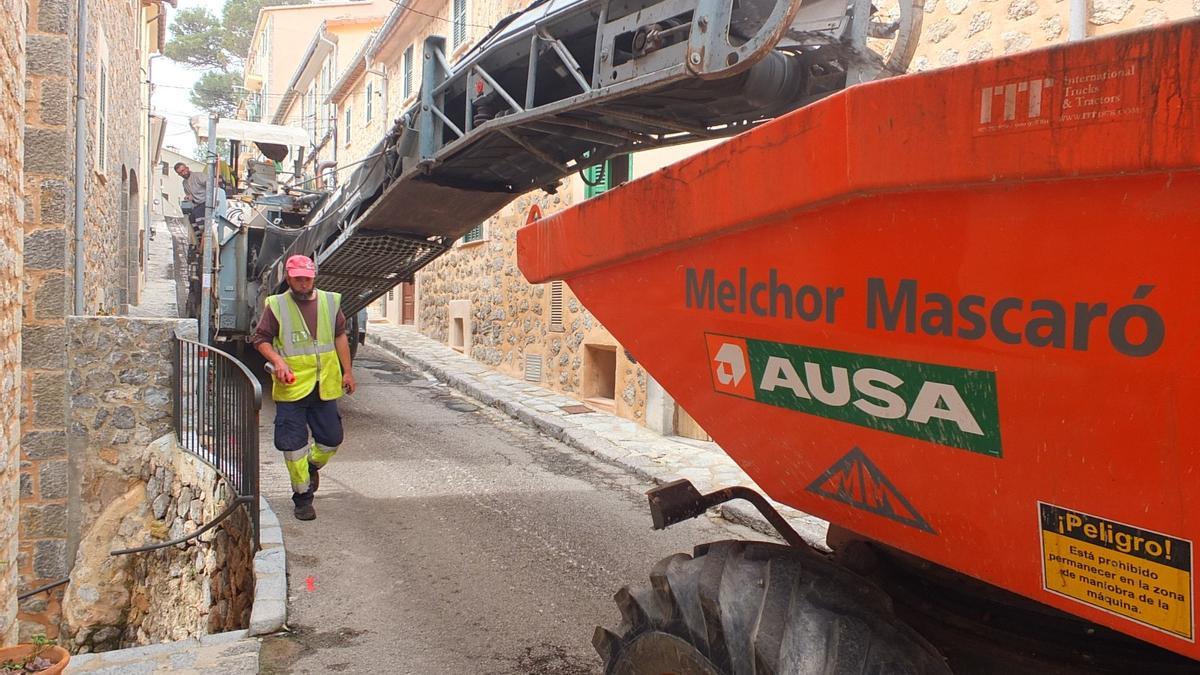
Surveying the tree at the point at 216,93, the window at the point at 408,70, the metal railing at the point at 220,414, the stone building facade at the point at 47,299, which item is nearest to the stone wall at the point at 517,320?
the metal railing at the point at 220,414

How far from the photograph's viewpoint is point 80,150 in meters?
6.49

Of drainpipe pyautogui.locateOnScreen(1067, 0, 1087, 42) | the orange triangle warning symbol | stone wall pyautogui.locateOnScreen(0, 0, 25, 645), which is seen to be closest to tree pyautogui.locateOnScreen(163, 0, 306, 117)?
stone wall pyautogui.locateOnScreen(0, 0, 25, 645)

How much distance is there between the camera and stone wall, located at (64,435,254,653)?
19.2 feet

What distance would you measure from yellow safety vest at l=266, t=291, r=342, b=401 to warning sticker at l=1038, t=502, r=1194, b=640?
4566 millimetres

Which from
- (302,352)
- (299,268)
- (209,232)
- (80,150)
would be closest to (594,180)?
(209,232)

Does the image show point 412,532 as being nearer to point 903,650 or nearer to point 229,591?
point 229,591

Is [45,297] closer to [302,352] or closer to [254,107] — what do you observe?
[302,352]

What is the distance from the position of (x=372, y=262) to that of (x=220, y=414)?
2655mm

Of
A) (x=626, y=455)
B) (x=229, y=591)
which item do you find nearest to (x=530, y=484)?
(x=626, y=455)

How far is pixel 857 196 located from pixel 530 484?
533 cm

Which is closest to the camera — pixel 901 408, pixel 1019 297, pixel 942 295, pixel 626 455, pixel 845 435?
pixel 1019 297

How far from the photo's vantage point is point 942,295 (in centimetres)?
136

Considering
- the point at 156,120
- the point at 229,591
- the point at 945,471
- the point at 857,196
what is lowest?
the point at 229,591

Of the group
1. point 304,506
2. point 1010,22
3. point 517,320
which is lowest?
point 304,506
